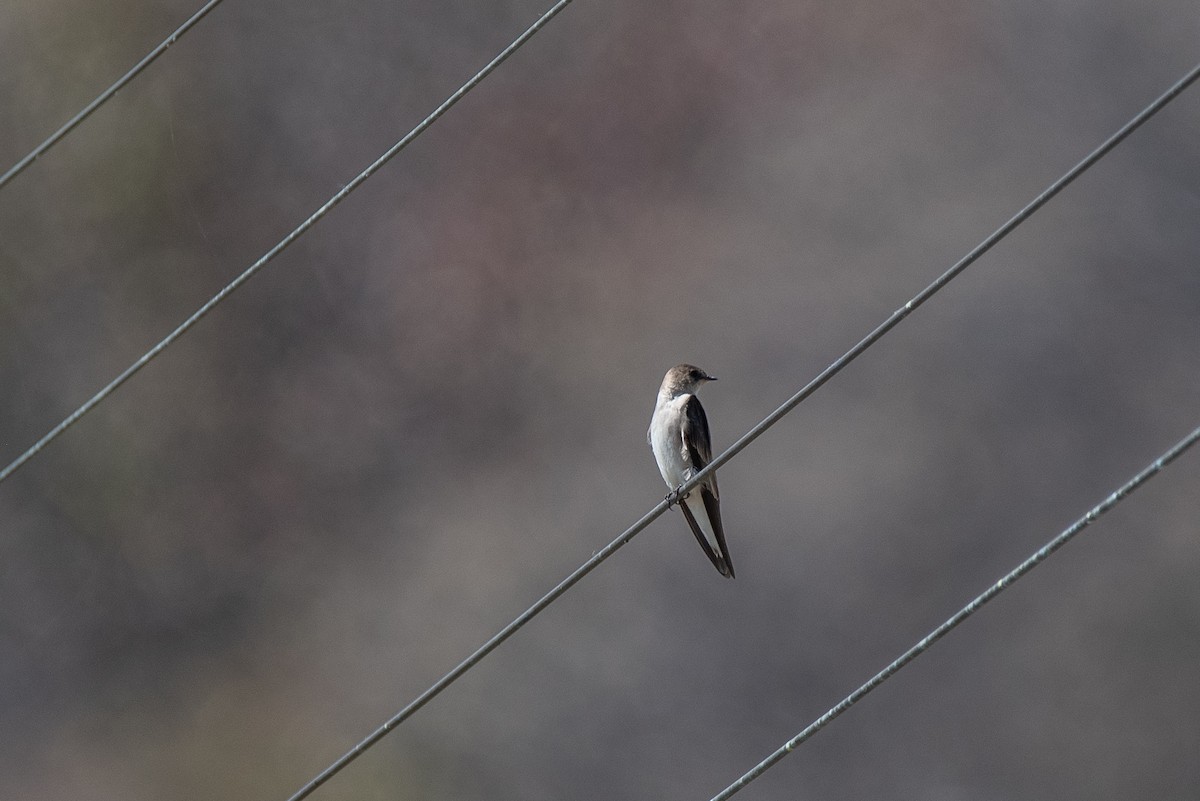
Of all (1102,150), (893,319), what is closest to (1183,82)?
(1102,150)

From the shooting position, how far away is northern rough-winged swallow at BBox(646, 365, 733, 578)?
19.4ft

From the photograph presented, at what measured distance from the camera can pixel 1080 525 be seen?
2.96m

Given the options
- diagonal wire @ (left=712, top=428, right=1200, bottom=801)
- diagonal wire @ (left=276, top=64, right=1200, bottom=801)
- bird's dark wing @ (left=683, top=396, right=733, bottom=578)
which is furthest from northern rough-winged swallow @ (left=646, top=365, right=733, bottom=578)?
diagonal wire @ (left=712, top=428, right=1200, bottom=801)

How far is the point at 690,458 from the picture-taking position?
5.89 meters

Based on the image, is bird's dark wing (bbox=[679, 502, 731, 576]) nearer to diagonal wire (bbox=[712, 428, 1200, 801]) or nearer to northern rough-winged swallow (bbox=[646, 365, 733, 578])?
northern rough-winged swallow (bbox=[646, 365, 733, 578])

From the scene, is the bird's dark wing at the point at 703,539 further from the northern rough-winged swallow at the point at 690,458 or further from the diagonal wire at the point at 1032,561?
the diagonal wire at the point at 1032,561

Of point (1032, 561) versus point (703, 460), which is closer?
point (1032, 561)

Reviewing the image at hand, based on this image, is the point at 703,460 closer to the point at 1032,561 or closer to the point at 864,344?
the point at 864,344

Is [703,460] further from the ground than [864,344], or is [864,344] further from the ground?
[703,460]

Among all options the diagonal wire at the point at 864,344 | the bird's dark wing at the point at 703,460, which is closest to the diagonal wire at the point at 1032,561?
the diagonal wire at the point at 864,344

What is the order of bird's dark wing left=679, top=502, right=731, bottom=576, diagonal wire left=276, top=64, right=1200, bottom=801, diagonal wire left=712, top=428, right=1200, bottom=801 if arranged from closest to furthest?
diagonal wire left=712, top=428, right=1200, bottom=801, diagonal wire left=276, top=64, right=1200, bottom=801, bird's dark wing left=679, top=502, right=731, bottom=576

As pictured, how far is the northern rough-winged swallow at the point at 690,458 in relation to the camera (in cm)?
591

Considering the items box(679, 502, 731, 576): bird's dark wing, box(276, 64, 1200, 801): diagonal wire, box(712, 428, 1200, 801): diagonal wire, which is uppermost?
box(679, 502, 731, 576): bird's dark wing

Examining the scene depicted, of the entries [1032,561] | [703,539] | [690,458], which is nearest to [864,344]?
[1032,561]
